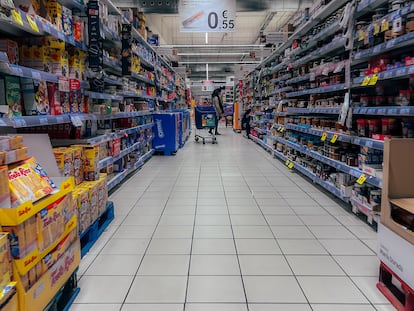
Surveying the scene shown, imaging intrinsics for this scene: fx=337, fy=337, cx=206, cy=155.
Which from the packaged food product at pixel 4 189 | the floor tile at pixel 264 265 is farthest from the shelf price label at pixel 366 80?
the packaged food product at pixel 4 189

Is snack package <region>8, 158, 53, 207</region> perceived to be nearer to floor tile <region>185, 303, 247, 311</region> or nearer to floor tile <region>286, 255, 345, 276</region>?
floor tile <region>185, 303, 247, 311</region>

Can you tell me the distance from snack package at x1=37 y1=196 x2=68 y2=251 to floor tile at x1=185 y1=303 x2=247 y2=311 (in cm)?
86

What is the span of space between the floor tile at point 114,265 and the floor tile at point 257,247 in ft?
2.75

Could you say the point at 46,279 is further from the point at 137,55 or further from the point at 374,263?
the point at 137,55

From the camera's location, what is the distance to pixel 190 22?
7387 millimetres

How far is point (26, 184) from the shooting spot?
1684 mm

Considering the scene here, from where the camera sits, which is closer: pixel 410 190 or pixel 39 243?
pixel 39 243

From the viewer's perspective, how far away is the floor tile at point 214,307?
1.96 metres

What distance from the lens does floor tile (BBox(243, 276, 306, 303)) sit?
81.1 inches

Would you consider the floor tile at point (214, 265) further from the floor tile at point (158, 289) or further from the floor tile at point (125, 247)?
→ the floor tile at point (125, 247)

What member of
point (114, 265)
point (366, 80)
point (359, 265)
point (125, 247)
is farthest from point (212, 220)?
point (366, 80)

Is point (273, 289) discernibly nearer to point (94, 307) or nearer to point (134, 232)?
point (94, 307)

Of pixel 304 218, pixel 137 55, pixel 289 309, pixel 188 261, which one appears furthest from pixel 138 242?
pixel 137 55

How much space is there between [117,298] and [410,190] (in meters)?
1.95
